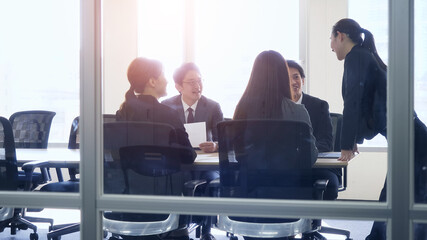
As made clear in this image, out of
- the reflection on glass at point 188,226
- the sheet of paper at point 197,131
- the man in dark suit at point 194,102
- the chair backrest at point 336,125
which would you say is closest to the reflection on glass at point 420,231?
the reflection on glass at point 188,226

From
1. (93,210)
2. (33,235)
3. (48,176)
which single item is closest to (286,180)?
(93,210)

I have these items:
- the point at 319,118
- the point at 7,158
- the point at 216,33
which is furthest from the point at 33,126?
the point at 319,118

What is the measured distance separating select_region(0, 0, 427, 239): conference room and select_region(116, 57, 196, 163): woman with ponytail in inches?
1.9

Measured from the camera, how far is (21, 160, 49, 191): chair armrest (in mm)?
2544

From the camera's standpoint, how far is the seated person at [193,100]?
2.77 meters

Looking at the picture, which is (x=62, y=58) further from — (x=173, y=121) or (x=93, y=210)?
(x=93, y=210)

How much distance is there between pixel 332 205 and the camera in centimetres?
152

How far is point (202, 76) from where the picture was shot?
3182mm

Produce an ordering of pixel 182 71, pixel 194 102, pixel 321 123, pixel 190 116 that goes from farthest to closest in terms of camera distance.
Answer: pixel 182 71
pixel 194 102
pixel 190 116
pixel 321 123

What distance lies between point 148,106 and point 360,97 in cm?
97

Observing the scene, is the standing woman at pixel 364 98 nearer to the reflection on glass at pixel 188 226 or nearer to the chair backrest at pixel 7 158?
the reflection on glass at pixel 188 226

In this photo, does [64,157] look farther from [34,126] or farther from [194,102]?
[34,126]

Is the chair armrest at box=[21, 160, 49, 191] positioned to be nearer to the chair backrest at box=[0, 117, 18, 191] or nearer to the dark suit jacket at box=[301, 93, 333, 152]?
the chair backrest at box=[0, 117, 18, 191]

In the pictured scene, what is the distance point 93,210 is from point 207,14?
86.8 inches
